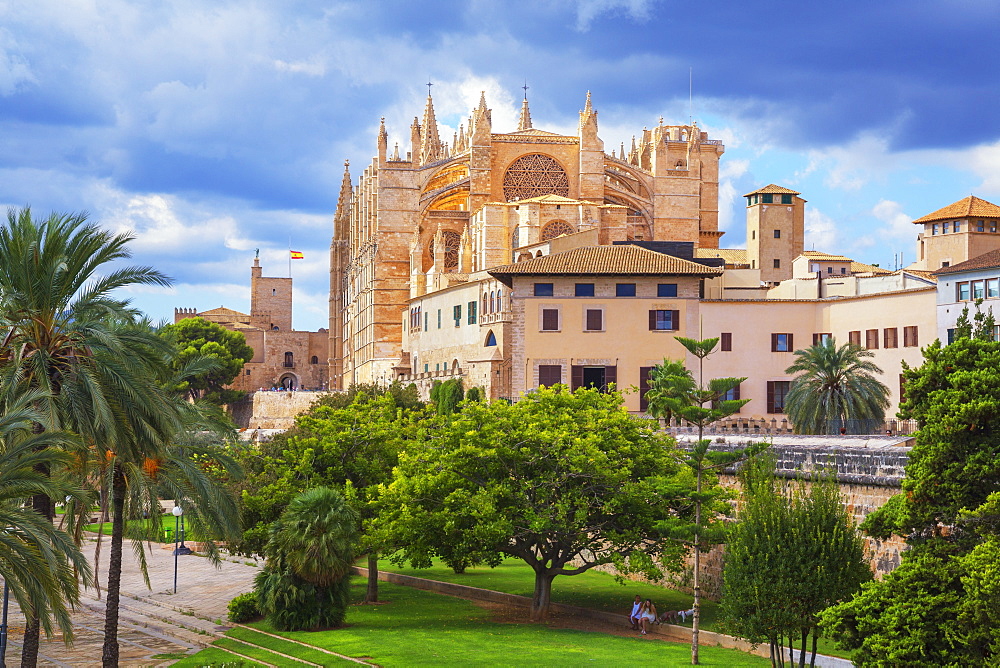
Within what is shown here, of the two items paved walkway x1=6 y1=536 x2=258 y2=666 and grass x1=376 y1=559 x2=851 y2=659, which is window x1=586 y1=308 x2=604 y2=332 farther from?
paved walkway x1=6 y1=536 x2=258 y2=666

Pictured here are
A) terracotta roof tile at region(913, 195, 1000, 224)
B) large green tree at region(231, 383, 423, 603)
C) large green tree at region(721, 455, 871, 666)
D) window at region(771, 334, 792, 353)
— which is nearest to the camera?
large green tree at region(721, 455, 871, 666)

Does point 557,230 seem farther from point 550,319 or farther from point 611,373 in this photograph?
point 611,373

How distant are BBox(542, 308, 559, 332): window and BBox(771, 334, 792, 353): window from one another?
9176 millimetres

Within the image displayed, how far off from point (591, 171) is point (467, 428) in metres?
50.4

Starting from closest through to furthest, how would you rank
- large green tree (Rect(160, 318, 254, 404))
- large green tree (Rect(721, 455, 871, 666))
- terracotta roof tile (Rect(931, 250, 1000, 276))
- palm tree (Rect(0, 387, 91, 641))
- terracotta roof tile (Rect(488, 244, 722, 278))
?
palm tree (Rect(0, 387, 91, 641)) < large green tree (Rect(721, 455, 871, 666)) < terracotta roof tile (Rect(931, 250, 1000, 276)) < terracotta roof tile (Rect(488, 244, 722, 278)) < large green tree (Rect(160, 318, 254, 404))

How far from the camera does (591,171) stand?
255 feet

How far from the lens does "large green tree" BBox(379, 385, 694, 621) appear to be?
2736cm

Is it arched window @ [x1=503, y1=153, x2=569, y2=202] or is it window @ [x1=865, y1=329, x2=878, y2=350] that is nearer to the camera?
window @ [x1=865, y1=329, x2=878, y2=350]

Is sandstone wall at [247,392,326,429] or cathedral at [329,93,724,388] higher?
cathedral at [329,93,724,388]

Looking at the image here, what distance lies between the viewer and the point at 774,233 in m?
79.8

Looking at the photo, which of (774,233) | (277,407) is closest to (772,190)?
(774,233)

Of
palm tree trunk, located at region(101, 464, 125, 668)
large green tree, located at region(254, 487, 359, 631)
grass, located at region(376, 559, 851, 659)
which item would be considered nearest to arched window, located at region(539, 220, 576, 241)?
grass, located at region(376, 559, 851, 659)

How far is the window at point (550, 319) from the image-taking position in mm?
51875

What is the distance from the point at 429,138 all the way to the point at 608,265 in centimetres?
5695
